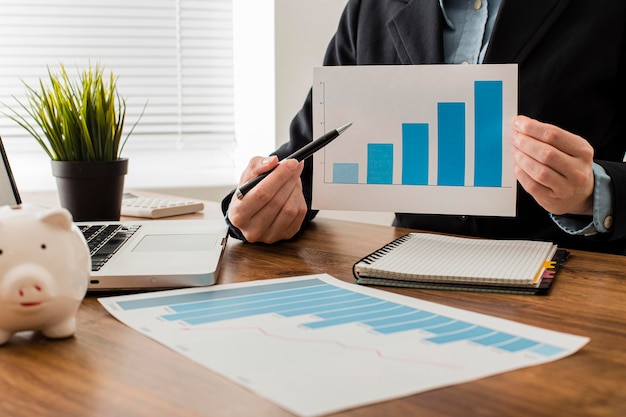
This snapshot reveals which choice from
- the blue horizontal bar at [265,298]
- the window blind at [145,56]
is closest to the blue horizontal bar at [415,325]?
the blue horizontal bar at [265,298]

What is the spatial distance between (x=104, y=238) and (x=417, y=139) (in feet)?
1.45

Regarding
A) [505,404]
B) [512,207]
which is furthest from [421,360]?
[512,207]

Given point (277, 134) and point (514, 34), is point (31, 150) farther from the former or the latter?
point (514, 34)

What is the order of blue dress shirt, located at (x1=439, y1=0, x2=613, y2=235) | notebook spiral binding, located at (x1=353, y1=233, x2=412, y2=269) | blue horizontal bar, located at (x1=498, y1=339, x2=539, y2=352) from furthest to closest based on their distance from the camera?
blue dress shirt, located at (x1=439, y1=0, x2=613, y2=235)
notebook spiral binding, located at (x1=353, y1=233, x2=412, y2=269)
blue horizontal bar, located at (x1=498, y1=339, x2=539, y2=352)

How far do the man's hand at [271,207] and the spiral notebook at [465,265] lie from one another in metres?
0.17

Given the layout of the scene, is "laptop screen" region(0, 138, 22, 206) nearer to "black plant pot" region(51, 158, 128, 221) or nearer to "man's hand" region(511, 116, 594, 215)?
"black plant pot" region(51, 158, 128, 221)

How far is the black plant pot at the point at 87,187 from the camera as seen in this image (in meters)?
1.20

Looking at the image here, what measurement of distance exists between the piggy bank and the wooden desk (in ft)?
0.10

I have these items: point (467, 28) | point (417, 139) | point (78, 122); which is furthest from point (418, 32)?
point (78, 122)

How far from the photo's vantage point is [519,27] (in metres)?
1.23

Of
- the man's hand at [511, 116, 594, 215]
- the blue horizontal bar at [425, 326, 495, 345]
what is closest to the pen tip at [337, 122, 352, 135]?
the man's hand at [511, 116, 594, 215]

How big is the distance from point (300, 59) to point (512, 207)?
1355 millimetres

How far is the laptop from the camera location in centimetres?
77

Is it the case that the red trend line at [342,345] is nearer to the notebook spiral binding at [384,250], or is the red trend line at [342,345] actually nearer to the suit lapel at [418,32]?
the notebook spiral binding at [384,250]
